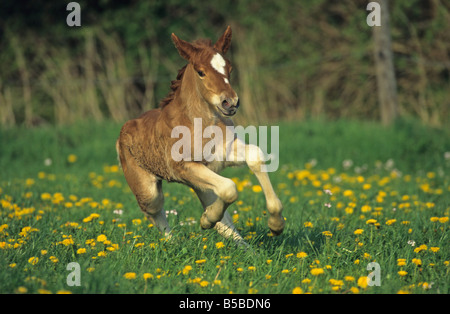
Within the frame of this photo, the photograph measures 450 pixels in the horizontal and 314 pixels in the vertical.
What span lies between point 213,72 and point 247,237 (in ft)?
4.73

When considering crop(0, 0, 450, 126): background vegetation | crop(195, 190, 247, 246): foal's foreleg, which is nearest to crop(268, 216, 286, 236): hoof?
crop(195, 190, 247, 246): foal's foreleg

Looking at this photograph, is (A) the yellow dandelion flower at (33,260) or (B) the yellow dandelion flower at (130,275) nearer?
(B) the yellow dandelion flower at (130,275)

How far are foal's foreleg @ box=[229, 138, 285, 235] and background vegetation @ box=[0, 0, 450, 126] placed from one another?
25.0 feet

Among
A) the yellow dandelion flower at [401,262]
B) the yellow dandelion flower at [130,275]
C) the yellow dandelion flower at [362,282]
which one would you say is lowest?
the yellow dandelion flower at [362,282]

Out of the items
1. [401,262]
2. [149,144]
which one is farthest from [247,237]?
[401,262]

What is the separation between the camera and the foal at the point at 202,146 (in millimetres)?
4062

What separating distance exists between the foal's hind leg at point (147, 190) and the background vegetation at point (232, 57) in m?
7.04

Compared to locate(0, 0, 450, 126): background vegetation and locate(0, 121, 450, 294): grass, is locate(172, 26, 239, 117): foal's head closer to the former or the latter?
locate(0, 121, 450, 294): grass

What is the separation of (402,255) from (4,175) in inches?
240

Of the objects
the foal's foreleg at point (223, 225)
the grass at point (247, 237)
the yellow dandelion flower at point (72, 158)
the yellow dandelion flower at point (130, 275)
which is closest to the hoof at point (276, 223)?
the grass at point (247, 237)

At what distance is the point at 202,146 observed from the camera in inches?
167

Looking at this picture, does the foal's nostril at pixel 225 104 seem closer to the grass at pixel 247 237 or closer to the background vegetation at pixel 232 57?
the grass at pixel 247 237

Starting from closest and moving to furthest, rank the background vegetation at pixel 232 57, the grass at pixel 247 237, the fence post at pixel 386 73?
1. the grass at pixel 247 237
2. the fence post at pixel 386 73
3. the background vegetation at pixel 232 57

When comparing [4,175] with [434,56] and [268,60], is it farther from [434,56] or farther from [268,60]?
[434,56]
